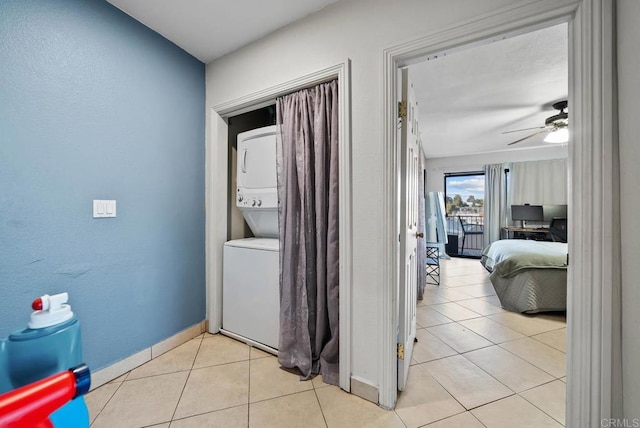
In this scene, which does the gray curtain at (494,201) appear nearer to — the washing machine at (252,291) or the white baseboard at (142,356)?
the washing machine at (252,291)

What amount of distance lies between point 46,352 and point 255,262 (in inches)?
45.1

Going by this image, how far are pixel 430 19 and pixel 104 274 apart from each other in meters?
2.40

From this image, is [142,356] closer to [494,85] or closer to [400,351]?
[400,351]

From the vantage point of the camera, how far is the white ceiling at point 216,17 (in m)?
1.58

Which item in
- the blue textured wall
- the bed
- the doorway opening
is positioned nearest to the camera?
the blue textured wall

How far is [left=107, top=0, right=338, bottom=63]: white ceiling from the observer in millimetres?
1584

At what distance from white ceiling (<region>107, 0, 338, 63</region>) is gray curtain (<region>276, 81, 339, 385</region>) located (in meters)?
0.49

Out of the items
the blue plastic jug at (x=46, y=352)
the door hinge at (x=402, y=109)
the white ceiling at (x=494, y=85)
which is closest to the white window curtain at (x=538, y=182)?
the white ceiling at (x=494, y=85)

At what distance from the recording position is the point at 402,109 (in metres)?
1.52

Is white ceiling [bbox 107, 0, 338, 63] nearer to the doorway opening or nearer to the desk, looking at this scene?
the doorway opening

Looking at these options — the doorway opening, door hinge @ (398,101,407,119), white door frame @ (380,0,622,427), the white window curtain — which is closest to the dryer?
door hinge @ (398,101,407,119)

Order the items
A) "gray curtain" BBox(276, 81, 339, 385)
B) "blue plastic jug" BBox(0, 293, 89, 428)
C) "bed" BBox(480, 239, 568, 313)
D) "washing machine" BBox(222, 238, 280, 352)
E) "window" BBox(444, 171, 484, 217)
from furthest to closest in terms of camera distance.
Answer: "window" BBox(444, 171, 484, 217)
"bed" BBox(480, 239, 568, 313)
"washing machine" BBox(222, 238, 280, 352)
"gray curtain" BBox(276, 81, 339, 385)
"blue plastic jug" BBox(0, 293, 89, 428)

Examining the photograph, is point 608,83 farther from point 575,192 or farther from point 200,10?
point 200,10

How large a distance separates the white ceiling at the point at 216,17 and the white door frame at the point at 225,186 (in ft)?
1.35
